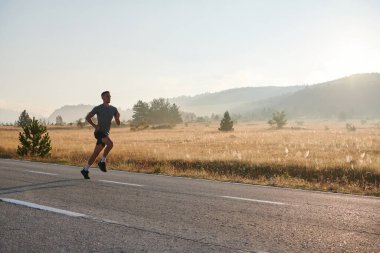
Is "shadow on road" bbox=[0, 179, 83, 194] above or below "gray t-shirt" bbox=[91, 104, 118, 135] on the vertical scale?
below

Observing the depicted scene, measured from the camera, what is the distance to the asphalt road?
4.60 m

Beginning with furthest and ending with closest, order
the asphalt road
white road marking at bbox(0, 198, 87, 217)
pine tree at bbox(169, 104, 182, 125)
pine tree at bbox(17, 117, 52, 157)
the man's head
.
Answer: pine tree at bbox(169, 104, 182, 125), pine tree at bbox(17, 117, 52, 157), the man's head, white road marking at bbox(0, 198, 87, 217), the asphalt road

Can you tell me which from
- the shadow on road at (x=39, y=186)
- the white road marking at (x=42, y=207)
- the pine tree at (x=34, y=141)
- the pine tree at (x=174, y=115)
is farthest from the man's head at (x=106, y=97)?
the pine tree at (x=174, y=115)

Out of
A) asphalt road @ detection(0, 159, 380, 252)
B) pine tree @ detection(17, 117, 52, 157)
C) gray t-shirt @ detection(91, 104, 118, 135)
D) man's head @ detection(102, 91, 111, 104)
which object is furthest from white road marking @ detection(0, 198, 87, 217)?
pine tree @ detection(17, 117, 52, 157)

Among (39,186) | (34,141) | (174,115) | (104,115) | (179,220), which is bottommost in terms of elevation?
(179,220)

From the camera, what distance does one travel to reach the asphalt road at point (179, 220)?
460 cm

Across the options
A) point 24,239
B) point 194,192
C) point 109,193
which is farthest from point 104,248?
point 194,192

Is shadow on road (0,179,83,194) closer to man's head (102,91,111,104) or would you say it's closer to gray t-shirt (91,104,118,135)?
gray t-shirt (91,104,118,135)

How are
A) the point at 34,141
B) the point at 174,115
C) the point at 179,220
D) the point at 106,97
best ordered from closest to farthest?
the point at 179,220
the point at 106,97
the point at 34,141
the point at 174,115

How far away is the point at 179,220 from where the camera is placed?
5809mm

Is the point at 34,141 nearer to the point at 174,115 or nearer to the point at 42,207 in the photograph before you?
the point at 42,207

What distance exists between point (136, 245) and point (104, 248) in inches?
13.4

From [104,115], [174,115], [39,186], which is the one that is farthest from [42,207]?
[174,115]

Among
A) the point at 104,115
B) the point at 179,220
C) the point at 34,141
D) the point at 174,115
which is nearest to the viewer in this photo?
the point at 179,220
